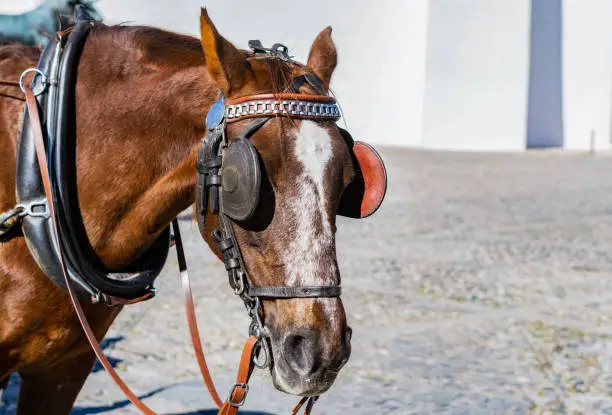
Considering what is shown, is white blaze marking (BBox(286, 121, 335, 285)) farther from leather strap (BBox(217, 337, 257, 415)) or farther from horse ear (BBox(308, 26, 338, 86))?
horse ear (BBox(308, 26, 338, 86))

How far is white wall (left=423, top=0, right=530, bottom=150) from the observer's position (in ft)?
60.5

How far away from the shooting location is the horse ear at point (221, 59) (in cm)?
180

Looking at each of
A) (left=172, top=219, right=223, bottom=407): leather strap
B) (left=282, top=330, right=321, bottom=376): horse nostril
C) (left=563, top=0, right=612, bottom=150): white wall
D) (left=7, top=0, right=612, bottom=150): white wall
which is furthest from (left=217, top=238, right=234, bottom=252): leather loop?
(left=563, top=0, right=612, bottom=150): white wall

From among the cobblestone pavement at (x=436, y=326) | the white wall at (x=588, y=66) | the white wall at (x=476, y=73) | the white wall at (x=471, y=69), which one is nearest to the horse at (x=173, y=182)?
the cobblestone pavement at (x=436, y=326)

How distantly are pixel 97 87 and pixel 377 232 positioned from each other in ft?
22.7

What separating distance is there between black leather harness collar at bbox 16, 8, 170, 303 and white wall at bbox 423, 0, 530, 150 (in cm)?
1697

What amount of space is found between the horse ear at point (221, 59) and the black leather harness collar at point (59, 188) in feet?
1.26

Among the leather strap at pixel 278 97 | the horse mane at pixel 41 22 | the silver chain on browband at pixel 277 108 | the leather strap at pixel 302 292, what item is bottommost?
the leather strap at pixel 302 292

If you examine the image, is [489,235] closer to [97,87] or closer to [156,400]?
[156,400]

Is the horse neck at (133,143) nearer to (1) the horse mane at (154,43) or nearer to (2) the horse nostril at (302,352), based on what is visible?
(1) the horse mane at (154,43)

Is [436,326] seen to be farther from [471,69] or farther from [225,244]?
[471,69]

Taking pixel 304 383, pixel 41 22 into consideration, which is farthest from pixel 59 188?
pixel 41 22

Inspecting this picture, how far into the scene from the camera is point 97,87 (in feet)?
6.72

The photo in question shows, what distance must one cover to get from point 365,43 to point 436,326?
13383 mm
